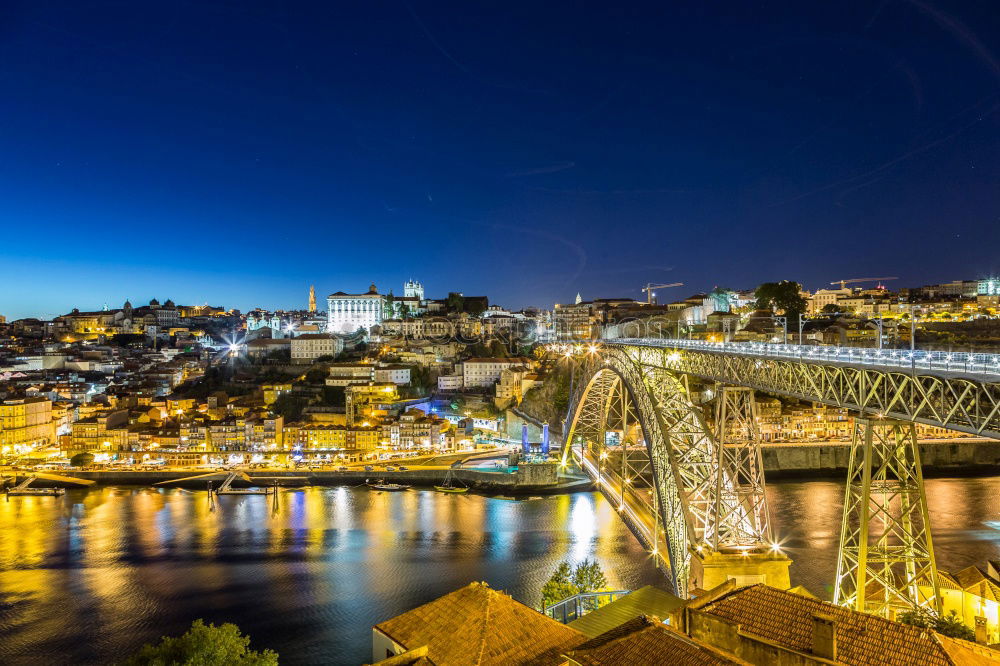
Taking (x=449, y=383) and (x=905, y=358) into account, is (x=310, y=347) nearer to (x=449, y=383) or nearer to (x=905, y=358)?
(x=449, y=383)

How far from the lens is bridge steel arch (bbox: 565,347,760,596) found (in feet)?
22.8

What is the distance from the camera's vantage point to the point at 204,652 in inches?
212

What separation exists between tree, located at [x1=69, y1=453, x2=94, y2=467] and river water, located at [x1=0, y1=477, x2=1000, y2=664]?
11.2ft

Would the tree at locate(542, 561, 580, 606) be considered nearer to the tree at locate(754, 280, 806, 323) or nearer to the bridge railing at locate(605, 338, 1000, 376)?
the bridge railing at locate(605, 338, 1000, 376)

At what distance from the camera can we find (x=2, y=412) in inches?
969

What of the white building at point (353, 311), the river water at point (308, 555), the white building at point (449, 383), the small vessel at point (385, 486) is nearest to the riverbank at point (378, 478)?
the small vessel at point (385, 486)

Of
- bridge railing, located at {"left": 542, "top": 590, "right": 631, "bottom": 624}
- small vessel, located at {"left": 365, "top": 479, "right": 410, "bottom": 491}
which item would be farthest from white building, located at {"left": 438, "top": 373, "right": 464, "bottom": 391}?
bridge railing, located at {"left": 542, "top": 590, "right": 631, "bottom": 624}

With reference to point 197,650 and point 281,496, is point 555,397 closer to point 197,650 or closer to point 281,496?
point 281,496

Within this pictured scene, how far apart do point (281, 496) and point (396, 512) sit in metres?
4.63

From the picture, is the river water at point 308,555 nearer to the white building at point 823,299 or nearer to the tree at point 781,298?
the tree at point 781,298

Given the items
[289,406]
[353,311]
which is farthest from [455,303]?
[289,406]

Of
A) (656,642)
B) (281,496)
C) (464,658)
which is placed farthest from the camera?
(281,496)

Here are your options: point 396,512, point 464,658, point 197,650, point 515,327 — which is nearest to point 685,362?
point 464,658

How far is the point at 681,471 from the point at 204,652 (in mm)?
5439
